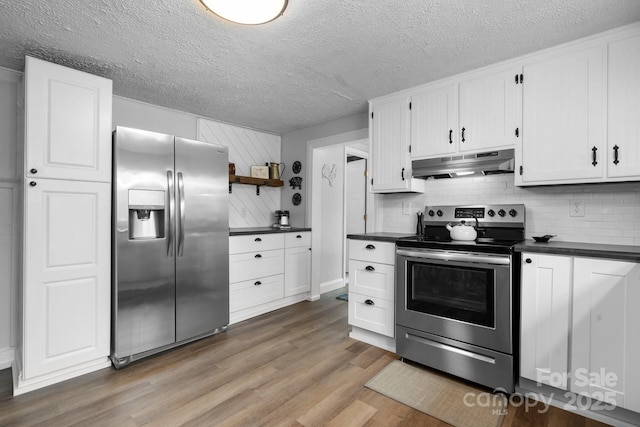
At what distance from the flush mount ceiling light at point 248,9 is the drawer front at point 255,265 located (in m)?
2.28

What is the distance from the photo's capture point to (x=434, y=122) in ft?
9.26

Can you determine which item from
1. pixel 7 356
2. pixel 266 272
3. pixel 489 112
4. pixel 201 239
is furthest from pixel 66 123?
pixel 489 112

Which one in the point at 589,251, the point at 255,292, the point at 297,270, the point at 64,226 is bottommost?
the point at 255,292

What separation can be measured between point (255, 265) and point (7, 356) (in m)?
2.14

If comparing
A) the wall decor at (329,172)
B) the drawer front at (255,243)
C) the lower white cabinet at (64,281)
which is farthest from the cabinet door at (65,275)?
the wall decor at (329,172)

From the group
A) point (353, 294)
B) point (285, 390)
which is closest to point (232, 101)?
point (353, 294)

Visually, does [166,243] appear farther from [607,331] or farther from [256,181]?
[607,331]

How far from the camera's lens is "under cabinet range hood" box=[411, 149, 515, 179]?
96.1 inches

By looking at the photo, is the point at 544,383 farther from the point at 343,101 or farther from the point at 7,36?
the point at 7,36

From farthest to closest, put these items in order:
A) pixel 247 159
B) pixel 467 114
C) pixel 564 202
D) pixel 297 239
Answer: pixel 247 159
pixel 297 239
pixel 467 114
pixel 564 202

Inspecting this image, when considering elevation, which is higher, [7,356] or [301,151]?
[301,151]

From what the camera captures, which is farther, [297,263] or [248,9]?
[297,263]

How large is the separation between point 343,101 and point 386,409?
2.77 metres

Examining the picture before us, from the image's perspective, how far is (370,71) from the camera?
2.63 metres
